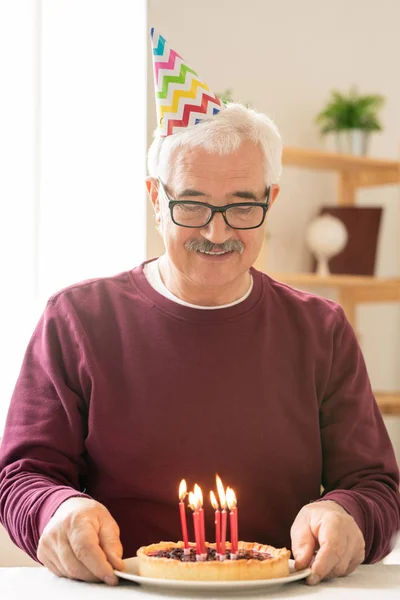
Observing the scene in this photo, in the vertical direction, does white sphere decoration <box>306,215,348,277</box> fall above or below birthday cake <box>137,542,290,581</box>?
above

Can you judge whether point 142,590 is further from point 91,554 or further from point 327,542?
point 327,542

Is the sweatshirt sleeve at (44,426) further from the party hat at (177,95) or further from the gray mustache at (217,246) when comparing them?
the party hat at (177,95)

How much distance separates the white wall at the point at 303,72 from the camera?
3.36m

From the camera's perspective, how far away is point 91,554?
126cm

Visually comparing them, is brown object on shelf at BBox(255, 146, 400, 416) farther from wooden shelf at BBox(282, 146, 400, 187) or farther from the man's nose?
the man's nose

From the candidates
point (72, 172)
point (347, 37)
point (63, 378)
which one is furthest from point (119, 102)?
point (63, 378)

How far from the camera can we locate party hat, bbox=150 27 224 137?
170 cm

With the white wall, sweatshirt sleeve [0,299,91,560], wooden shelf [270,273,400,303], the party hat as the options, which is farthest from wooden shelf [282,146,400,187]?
sweatshirt sleeve [0,299,91,560]

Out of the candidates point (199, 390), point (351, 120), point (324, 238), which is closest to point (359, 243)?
point (324, 238)

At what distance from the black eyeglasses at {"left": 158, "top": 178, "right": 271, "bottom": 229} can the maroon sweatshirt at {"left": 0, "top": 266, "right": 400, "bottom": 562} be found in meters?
0.17

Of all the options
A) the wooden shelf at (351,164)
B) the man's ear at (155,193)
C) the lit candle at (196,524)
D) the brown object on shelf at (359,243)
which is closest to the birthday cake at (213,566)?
the lit candle at (196,524)

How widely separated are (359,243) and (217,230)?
2088 millimetres

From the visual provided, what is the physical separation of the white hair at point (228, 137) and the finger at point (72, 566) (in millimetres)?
682

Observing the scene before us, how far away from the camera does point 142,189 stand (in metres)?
3.04
